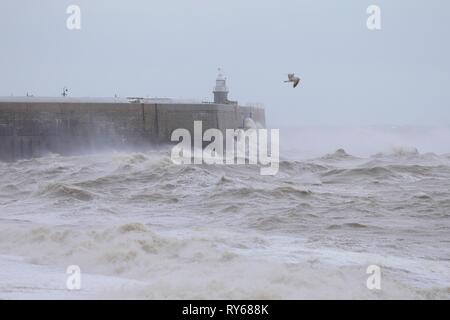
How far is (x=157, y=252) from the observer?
7.69m

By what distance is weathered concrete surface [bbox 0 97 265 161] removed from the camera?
21344 mm

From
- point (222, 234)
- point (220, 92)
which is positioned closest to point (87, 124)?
point (220, 92)

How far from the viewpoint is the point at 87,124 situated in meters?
22.5

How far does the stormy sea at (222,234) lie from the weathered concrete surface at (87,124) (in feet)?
16.3

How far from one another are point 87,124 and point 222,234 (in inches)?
571

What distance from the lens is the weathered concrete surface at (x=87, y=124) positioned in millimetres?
21344

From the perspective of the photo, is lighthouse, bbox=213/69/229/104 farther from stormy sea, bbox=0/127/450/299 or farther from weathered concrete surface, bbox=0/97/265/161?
stormy sea, bbox=0/127/450/299

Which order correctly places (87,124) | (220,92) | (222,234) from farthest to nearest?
1. (220,92)
2. (87,124)
3. (222,234)

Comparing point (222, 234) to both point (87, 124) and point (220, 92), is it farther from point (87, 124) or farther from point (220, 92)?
point (220, 92)

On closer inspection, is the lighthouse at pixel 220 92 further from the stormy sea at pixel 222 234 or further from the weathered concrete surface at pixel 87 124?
the stormy sea at pixel 222 234

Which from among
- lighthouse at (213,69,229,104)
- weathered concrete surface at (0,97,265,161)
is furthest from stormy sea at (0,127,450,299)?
lighthouse at (213,69,229,104)

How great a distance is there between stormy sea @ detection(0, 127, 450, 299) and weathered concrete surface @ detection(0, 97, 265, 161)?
4.97 metres
